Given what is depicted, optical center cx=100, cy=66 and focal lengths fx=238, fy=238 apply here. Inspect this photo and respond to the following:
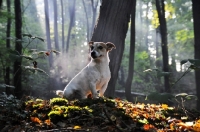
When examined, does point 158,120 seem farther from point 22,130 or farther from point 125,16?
point 125,16

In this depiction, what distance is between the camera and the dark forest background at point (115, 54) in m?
6.94

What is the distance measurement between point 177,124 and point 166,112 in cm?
97

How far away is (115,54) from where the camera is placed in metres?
7.15

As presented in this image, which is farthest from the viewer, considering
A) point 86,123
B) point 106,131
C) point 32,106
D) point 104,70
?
point 104,70

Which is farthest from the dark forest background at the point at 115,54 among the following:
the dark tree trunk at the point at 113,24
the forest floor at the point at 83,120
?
the forest floor at the point at 83,120

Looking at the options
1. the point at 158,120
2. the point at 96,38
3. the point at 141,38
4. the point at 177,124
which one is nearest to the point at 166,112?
the point at 158,120

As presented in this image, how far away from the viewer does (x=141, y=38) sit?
4694 cm

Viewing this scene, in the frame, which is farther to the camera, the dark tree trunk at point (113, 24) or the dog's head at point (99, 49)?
the dark tree trunk at point (113, 24)

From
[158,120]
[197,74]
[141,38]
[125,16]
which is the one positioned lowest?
[158,120]

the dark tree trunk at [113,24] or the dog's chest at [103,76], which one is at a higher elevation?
the dark tree trunk at [113,24]

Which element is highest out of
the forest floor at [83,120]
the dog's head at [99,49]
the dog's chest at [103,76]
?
the dog's head at [99,49]

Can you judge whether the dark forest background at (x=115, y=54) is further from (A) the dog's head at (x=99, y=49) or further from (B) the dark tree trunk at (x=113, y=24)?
(A) the dog's head at (x=99, y=49)

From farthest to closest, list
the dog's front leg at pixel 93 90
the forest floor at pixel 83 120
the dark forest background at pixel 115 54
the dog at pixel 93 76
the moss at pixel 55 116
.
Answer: the dark forest background at pixel 115 54
the dog at pixel 93 76
the dog's front leg at pixel 93 90
the moss at pixel 55 116
the forest floor at pixel 83 120

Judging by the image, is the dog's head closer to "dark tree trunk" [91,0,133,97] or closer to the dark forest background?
the dark forest background
